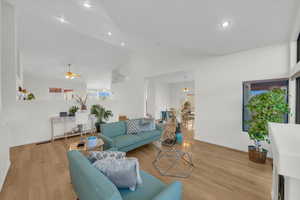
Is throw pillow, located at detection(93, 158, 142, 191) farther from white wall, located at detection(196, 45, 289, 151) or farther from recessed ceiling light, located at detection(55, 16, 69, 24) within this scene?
recessed ceiling light, located at detection(55, 16, 69, 24)

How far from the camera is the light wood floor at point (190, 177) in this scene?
5.60 feet

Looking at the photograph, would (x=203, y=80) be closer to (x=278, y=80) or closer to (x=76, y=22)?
(x=278, y=80)

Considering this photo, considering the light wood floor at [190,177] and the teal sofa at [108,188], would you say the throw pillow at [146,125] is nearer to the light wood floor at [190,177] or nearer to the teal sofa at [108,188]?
the light wood floor at [190,177]

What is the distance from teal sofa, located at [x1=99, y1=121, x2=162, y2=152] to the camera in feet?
8.19

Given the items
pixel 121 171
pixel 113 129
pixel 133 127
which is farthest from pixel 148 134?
pixel 121 171

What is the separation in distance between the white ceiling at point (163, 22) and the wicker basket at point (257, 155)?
230 centimetres

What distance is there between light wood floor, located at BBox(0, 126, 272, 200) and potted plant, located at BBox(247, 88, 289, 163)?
0.84ft

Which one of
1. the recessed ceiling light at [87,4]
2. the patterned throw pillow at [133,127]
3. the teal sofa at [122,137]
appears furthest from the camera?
the patterned throw pillow at [133,127]

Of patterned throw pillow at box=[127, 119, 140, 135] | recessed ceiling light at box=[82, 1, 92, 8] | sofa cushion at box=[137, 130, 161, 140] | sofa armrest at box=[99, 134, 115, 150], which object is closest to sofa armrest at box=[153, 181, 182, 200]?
sofa armrest at box=[99, 134, 115, 150]

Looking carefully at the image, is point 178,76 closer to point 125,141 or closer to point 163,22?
point 163,22

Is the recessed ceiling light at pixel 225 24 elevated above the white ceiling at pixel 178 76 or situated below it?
above

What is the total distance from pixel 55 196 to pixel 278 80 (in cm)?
455

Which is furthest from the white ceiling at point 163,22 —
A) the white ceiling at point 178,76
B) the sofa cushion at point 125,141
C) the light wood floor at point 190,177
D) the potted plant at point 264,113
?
the light wood floor at point 190,177

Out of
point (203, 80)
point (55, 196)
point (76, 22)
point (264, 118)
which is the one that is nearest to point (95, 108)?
point (76, 22)
